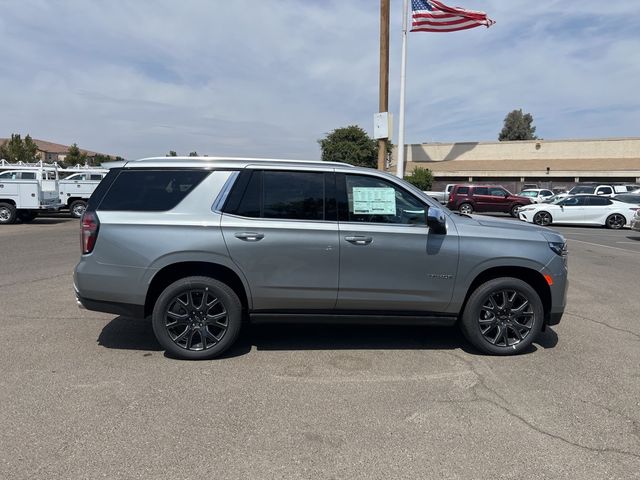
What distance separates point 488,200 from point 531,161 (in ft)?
125

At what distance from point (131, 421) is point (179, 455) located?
582mm

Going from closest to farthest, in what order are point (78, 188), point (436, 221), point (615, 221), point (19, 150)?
1. point (436, 221)
2. point (615, 221)
3. point (78, 188)
4. point (19, 150)

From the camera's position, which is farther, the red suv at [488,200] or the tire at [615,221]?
the red suv at [488,200]

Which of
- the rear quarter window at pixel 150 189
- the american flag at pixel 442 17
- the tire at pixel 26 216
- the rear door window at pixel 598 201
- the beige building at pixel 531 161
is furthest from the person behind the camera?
the beige building at pixel 531 161

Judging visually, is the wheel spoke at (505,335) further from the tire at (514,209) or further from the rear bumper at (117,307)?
the tire at (514,209)

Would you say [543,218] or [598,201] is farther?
[543,218]

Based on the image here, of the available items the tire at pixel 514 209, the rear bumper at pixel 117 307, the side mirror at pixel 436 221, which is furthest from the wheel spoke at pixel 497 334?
the tire at pixel 514 209

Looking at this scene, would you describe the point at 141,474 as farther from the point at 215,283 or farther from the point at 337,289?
the point at 337,289

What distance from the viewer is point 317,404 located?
11.4 ft

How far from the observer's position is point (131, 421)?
3.20 meters

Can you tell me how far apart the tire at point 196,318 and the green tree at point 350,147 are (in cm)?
5570

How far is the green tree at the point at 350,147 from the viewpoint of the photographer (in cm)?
6053

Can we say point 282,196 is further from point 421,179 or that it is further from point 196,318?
point 421,179

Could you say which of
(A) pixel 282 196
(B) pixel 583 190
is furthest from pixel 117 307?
(B) pixel 583 190
